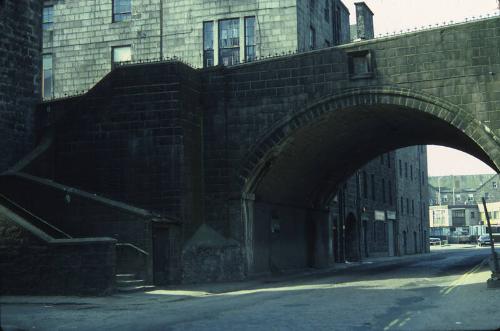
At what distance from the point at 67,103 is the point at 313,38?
17.5 meters

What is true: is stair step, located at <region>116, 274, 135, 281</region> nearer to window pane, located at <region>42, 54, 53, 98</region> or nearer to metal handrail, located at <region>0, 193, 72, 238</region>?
metal handrail, located at <region>0, 193, 72, 238</region>

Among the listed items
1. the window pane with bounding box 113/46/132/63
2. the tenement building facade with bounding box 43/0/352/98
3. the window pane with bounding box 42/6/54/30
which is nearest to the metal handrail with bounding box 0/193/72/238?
the tenement building facade with bounding box 43/0/352/98

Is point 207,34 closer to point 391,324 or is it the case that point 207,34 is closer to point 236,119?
point 236,119

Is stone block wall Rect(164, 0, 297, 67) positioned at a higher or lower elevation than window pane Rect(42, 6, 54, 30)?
lower

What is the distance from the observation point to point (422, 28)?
82.5ft

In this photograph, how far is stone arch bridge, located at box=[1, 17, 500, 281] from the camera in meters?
24.4

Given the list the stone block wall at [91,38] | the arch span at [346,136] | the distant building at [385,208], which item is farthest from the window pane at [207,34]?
the distant building at [385,208]

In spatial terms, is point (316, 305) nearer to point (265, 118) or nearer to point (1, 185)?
point (265, 118)

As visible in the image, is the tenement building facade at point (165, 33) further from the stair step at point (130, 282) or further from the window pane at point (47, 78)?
the stair step at point (130, 282)

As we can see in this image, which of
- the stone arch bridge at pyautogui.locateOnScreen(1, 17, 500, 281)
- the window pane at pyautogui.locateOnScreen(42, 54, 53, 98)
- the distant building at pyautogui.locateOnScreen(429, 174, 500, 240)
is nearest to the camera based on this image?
the stone arch bridge at pyautogui.locateOnScreen(1, 17, 500, 281)

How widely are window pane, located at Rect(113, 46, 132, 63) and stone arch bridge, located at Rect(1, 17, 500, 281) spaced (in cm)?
1242

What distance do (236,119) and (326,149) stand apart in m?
5.72

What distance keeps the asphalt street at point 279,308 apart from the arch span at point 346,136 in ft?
17.7

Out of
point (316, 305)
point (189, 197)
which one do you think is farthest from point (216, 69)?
point (316, 305)
